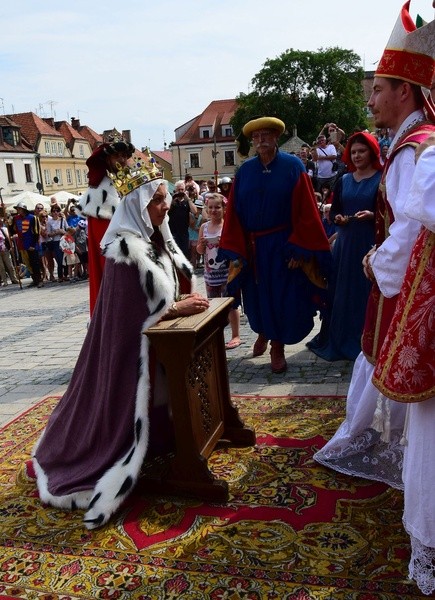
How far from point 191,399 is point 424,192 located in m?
1.81

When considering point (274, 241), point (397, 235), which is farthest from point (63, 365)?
point (397, 235)

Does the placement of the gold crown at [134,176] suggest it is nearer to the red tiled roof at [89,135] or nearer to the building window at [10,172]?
the building window at [10,172]

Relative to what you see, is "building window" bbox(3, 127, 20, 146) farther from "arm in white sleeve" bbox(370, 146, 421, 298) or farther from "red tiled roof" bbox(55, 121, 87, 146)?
"arm in white sleeve" bbox(370, 146, 421, 298)

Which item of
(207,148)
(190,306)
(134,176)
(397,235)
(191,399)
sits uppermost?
(207,148)

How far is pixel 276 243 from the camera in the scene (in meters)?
5.18

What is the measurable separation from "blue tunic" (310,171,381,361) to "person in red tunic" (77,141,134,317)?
192 cm

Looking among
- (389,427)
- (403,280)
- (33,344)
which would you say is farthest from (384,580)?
(33,344)

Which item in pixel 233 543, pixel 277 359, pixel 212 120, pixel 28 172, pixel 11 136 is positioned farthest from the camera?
pixel 212 120

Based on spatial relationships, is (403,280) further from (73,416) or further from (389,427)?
(73,416)

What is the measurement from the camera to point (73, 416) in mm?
3465

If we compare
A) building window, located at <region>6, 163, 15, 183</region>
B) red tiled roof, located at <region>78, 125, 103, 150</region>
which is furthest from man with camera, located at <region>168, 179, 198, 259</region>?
red tiled roof, located at <region>78, 125, 103, 150</region>

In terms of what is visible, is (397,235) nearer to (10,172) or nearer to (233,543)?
(233,543)

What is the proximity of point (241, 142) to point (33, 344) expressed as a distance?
3749mm

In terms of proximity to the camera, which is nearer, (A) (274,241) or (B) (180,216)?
(A) (274,241)
